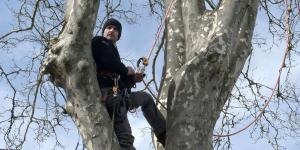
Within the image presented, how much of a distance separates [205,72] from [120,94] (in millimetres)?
628

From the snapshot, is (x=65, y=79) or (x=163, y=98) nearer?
(x=65, y=79)

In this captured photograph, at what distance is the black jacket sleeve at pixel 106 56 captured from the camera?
12.0 ft

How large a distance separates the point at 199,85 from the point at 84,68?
2.70ft

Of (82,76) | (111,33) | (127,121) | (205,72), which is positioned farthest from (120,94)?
(111,33)

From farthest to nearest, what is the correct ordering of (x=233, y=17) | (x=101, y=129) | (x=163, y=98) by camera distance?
(x=163, y=98)
(x=233, y=17)
(x=101, y=129)

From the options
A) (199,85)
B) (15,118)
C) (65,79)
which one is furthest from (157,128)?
(15,118)

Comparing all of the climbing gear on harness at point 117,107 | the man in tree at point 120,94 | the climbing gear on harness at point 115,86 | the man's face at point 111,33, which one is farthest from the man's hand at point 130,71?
the man's face at point 111,33

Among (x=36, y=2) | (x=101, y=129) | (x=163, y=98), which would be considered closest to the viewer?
(x=101, y=129)

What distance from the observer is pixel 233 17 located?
378 cm

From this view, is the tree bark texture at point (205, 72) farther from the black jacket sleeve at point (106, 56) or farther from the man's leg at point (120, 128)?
the black jacket sleeve at point (106, 56)

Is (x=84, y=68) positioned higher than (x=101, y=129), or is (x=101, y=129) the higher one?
(x=84, y=68)

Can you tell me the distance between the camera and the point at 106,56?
366 centimetres

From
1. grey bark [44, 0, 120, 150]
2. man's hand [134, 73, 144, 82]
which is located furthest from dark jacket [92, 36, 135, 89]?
grey bark [44, 0, 120, 150]

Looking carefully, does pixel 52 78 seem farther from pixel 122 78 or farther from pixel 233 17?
pixel 233 17
